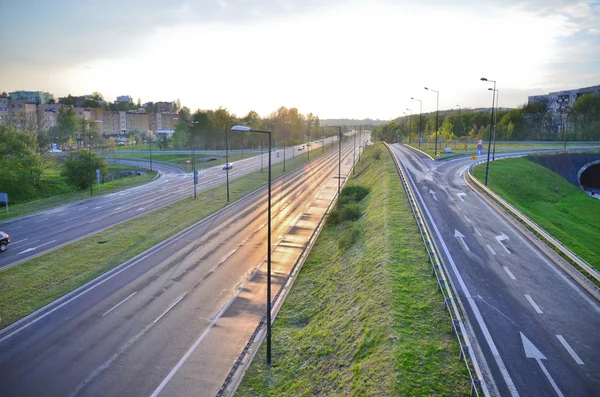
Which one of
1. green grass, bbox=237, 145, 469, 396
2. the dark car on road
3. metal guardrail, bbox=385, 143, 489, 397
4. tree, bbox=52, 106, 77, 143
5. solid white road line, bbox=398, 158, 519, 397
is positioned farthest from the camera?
tree, bbox=52, 106, 77, 143

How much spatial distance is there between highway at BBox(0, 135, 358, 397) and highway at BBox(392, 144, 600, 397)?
1030cm

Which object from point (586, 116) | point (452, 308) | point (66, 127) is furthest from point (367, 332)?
point (66, 127)

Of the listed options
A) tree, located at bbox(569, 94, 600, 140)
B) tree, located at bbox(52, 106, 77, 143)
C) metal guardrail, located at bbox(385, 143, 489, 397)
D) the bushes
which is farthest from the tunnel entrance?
tree, located at bbox(52, 106, 77, 143)

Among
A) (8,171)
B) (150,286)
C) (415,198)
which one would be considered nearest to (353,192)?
(415,198)

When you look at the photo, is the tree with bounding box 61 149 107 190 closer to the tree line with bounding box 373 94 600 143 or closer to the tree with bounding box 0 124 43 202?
the tree with bounding box 0 124 43 202

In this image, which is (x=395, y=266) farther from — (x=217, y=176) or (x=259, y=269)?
(x=217, y=176)

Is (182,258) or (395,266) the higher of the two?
(395,266)

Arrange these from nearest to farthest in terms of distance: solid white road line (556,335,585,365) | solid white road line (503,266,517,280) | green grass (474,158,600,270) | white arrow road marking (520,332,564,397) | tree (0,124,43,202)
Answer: white arrow road marking (520,332,564,397), solid white road line (556,335,585,365), solid white road line (503,266,517,280), green grass (474,158,600,270), tree (0,124,43,202)

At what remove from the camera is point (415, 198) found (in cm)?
3469

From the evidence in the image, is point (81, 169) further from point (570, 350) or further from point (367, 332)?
point (570, 350)

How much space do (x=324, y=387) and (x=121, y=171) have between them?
3470 inches

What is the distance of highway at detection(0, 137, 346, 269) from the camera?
31375 millimetres

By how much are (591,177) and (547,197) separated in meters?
35.7

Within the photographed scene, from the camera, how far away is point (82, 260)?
27.8m
